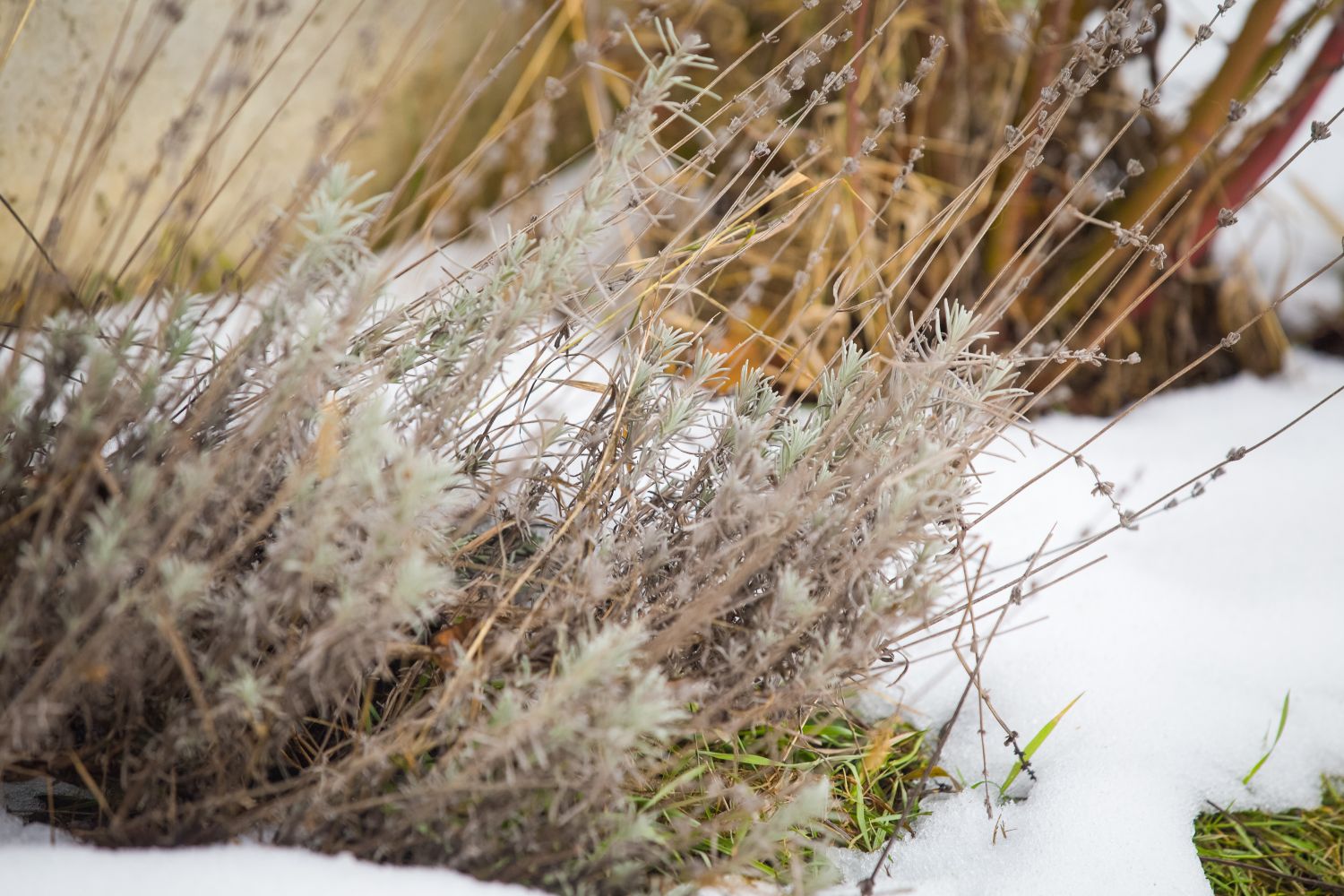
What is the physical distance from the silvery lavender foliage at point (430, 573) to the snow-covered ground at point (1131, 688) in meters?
0.08

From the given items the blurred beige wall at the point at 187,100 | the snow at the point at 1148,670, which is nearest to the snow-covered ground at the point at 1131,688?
the snow at the point at 1148,670

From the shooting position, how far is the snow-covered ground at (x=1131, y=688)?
1031 millimetres

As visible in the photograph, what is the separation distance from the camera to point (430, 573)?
94cm

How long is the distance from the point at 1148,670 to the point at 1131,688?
0.25 ft

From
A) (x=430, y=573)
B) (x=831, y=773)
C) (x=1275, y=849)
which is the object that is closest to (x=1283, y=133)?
(x=1275, y=849)

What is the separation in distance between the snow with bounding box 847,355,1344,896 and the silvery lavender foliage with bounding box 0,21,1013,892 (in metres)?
0.31

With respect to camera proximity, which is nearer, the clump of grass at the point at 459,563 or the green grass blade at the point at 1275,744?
the clump of grass at the point at 459,563

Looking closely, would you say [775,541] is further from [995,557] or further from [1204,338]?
[1204,338]

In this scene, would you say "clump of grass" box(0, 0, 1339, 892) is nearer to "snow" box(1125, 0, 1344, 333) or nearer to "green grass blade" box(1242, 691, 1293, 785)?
"green grass blade" box(1242, 691, 1293, 785)

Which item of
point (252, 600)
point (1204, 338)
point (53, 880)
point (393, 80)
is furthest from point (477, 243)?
point (1204, 338)

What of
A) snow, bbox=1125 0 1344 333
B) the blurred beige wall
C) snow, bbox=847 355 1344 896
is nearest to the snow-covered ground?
snow, bbox=847 355 1344 896

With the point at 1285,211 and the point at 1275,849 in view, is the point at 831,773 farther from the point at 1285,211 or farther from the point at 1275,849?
the point at 1285,211

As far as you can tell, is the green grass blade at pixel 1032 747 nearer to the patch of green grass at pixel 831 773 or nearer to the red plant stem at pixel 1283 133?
the patch of green grass at pixel 831 773

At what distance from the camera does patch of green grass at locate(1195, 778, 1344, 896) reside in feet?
4.74
